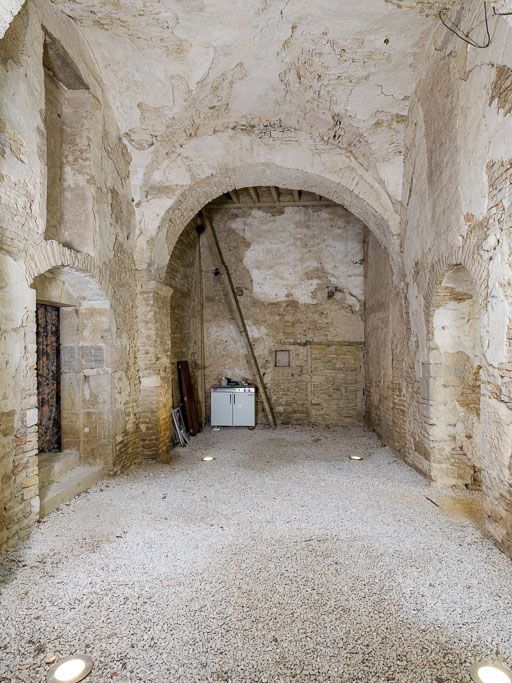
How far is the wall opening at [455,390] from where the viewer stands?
417cm

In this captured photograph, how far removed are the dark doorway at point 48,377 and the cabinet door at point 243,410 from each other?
383 cm

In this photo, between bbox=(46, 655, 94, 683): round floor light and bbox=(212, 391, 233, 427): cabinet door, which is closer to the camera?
bbox=(46, 655, 94, 683): round floor light

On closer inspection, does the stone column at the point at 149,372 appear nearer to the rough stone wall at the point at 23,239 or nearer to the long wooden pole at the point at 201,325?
the rough stone wall at the point at 23,239

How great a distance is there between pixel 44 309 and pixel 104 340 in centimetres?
70

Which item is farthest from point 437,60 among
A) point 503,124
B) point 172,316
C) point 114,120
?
point 172,316

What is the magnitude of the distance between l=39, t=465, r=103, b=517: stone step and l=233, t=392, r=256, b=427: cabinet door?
11.9 ft

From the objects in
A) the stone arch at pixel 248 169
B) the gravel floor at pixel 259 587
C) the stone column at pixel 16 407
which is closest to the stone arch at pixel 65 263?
the stone column at pixel 16 407

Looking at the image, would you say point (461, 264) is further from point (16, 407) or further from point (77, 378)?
point (77, 378)

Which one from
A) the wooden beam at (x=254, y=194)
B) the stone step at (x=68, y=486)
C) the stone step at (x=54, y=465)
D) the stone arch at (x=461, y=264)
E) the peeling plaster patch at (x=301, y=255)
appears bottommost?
the stone step at (x=68, y=486)

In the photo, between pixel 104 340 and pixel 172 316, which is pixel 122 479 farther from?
pixel 172 316

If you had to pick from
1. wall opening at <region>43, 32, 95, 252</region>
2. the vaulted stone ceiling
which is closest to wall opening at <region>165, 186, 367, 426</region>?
the vaulted stone ceiling

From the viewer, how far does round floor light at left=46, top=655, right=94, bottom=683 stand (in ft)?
5.84

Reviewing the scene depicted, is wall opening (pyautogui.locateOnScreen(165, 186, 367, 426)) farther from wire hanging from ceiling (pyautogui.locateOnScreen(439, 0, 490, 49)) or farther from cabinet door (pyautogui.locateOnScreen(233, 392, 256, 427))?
wire hanging from ceiling (pyautogui.locateOnScreen(439, 0, 490, 49))

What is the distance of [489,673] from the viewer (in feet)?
5.89
